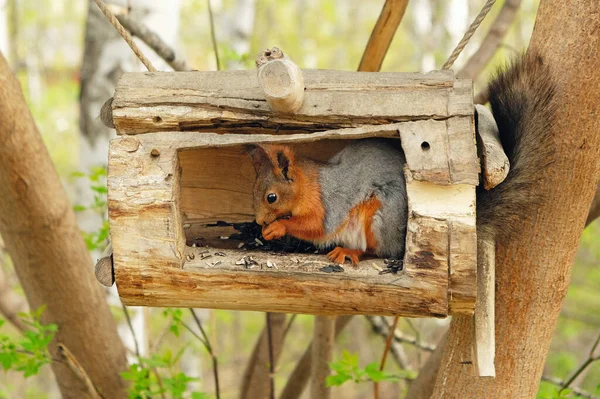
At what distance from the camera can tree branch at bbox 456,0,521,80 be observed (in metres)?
3.10

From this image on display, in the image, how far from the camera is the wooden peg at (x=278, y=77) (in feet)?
5.62

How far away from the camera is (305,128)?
6.40 ft

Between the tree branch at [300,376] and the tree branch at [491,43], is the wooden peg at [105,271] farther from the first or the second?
the tree branch at [491,43]

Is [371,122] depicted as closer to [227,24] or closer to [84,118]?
[84,118]

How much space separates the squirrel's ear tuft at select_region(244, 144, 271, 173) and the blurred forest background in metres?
0.48

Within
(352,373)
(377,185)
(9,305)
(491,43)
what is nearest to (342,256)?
(377,185)

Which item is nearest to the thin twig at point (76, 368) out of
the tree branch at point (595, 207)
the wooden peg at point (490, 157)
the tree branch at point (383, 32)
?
the tree branch at point (383, 32)

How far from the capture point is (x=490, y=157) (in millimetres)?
1786

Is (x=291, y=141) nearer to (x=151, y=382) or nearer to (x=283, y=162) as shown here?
(x=283, y=162)

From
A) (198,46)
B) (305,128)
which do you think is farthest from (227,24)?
(198,46)

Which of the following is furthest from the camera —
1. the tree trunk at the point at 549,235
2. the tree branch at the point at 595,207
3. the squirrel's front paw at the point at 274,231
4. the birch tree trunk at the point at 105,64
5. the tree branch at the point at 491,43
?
the birch tree trunk at the point at 105,64

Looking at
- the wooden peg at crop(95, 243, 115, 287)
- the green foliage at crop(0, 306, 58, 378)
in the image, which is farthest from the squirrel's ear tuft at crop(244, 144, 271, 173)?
the green foliage at crop(0, 306, 58, 378)

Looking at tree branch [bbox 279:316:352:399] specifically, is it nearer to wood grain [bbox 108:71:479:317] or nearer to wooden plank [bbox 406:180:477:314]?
wood grain [bbox 108:71:479:317]

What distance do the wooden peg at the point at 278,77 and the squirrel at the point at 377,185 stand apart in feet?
1.48
